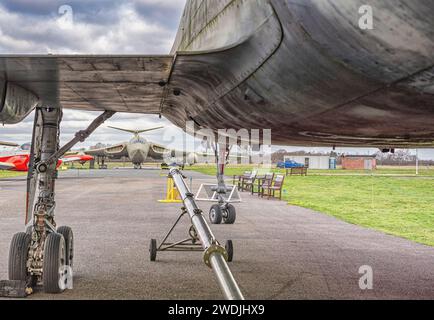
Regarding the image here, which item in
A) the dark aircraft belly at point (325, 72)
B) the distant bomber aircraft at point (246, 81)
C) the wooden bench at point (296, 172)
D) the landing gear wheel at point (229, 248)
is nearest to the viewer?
the dark aircraft belly at point (325, 72)

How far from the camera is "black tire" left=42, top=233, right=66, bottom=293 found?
5727 mm

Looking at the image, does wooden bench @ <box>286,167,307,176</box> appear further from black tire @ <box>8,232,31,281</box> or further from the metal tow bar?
the metal tow bar

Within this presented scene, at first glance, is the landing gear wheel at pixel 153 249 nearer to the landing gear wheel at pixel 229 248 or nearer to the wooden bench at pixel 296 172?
the landing gear wheel at pixel 229 248

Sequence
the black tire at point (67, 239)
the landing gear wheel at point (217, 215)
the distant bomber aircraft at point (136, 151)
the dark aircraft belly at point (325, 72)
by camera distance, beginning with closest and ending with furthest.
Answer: the dark aircraft belly at point (325, 72) → the black tire at point (67, 239) → the landing gear wheel at point (217, 215) → the distant bomber aircraft at point (136, 151)

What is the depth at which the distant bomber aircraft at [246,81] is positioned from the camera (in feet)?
7.61

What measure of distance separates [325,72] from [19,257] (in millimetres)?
4647

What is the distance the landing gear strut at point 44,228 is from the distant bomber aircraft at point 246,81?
1 centimetres

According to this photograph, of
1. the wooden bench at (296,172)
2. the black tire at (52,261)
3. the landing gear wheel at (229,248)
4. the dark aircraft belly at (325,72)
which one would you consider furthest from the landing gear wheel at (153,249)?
the wooden bench at (296,172)

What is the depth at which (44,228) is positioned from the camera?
6.02m

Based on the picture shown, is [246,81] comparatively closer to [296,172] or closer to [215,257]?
[215,257]

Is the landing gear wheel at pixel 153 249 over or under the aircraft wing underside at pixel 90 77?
under
